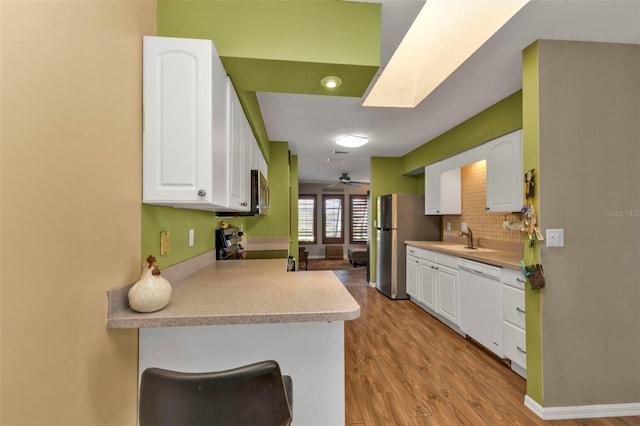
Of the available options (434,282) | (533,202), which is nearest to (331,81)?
(533,202)

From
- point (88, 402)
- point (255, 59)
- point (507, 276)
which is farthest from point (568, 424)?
point (255, 59)

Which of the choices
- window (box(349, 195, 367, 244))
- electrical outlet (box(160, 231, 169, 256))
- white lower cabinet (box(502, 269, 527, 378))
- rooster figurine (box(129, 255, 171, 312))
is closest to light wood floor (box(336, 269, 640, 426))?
white lower cabinet (box(502, 269, 527, 378))

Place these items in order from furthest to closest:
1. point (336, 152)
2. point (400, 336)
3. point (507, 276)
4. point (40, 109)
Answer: point (336, 152) → point (400, 336) → point (507, 276) → point (40, 109)

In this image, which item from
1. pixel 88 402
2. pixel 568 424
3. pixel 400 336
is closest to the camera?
pixel 88 402

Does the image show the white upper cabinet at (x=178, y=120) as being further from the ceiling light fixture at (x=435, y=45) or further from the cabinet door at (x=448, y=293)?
the cabinet door at (x=448, y=293)

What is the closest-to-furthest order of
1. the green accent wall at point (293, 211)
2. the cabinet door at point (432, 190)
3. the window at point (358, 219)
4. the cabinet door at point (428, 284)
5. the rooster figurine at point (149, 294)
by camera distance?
the rooster figurine at point (149, 294), the cabinet door at point (428, 284), the cabinet door at point (432, 190), the green accent wall at point (293, 211), the window at point (358, 219)

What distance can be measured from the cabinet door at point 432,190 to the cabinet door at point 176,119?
3453 millimetres

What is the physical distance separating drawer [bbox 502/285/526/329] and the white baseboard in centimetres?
52

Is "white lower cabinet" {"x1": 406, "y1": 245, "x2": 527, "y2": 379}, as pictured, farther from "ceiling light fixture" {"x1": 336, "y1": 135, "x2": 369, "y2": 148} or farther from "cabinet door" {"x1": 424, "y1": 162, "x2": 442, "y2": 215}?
"ceiling light fixture" {"x1": 336, "y1": 135, "x2": 369, "y2": 148}

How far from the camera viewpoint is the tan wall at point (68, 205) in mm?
727

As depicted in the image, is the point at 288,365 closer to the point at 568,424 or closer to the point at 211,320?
the point at 211,320

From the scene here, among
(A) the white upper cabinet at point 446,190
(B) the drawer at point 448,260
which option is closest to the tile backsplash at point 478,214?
(A) the white upper cabinet at point 446,190

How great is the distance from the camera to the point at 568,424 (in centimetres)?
173

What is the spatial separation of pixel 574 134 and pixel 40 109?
2.70 m
